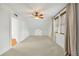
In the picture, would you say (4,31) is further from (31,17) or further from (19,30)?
(31,17)

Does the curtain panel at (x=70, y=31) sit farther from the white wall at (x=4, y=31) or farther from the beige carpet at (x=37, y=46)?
the white wall at (x=4, y=31)

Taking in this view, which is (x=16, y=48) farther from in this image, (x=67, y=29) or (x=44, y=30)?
(x=67, y=29)

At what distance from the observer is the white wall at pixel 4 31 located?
3139 millimetres

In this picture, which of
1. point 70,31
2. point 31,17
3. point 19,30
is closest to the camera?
point 31,17

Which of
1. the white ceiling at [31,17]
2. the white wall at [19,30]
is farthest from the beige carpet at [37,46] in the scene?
the white ceiling at [31,17]

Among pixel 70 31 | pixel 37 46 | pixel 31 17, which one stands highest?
pixel 31 17

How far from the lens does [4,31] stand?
10.8 feet

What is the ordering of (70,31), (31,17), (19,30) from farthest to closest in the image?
(19,30), (70,31), (31,17)

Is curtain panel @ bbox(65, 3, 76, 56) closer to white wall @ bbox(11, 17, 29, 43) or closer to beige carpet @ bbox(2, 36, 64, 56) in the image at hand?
beige carpet @ bbox(2, 36, 64, 56)

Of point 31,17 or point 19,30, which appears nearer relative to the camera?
point 31,17

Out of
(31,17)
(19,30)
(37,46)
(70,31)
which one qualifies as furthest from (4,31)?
(70,31)

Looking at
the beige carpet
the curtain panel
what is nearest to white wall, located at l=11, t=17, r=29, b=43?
the beige carpet

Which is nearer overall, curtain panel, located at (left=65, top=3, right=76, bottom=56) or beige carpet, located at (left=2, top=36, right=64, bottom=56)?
curtain panel, located at (left=65, top=3, right=76, bottom=56)

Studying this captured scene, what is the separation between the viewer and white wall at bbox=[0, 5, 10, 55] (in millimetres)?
3139
